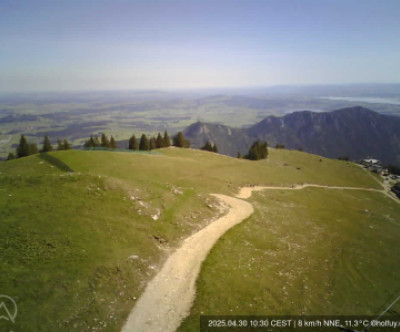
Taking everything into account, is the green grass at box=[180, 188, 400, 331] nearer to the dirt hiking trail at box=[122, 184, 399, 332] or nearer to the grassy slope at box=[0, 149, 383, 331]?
the dirt hiking trail at box=[122, 184, 399, 332]

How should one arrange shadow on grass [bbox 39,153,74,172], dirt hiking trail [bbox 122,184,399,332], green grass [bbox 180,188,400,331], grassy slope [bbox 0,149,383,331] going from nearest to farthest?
grassy slope [bbox 0,149,383,331] → dirt hiking trail [bbox 122,184,399,332] → green grass [bbox 180,188,400,331] → shadow on grass [bbox 39,153,74,172]

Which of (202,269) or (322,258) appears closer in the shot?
(202,269)

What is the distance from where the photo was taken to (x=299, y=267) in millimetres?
26531

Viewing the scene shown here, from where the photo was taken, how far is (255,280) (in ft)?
74.5

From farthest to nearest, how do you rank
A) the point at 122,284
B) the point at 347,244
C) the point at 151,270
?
the point at 347,244
the point at 151,270
the point at 122,284

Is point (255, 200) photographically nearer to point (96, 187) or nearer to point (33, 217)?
point (96, 187)

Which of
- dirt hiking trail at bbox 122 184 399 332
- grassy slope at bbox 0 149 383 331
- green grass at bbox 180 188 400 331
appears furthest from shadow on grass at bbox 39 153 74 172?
green grass at bbox 180 188 400 331

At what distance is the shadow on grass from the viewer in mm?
48781

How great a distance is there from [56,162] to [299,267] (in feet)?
168

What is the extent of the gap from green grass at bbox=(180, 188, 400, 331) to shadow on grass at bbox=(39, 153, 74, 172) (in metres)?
37.0

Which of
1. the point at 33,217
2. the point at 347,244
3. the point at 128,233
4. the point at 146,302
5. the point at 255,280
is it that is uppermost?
the point at 33,217

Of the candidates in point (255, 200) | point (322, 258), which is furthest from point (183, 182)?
point (322, 258)

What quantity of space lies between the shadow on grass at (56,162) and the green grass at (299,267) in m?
37.0

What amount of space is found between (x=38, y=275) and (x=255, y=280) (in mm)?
18485
